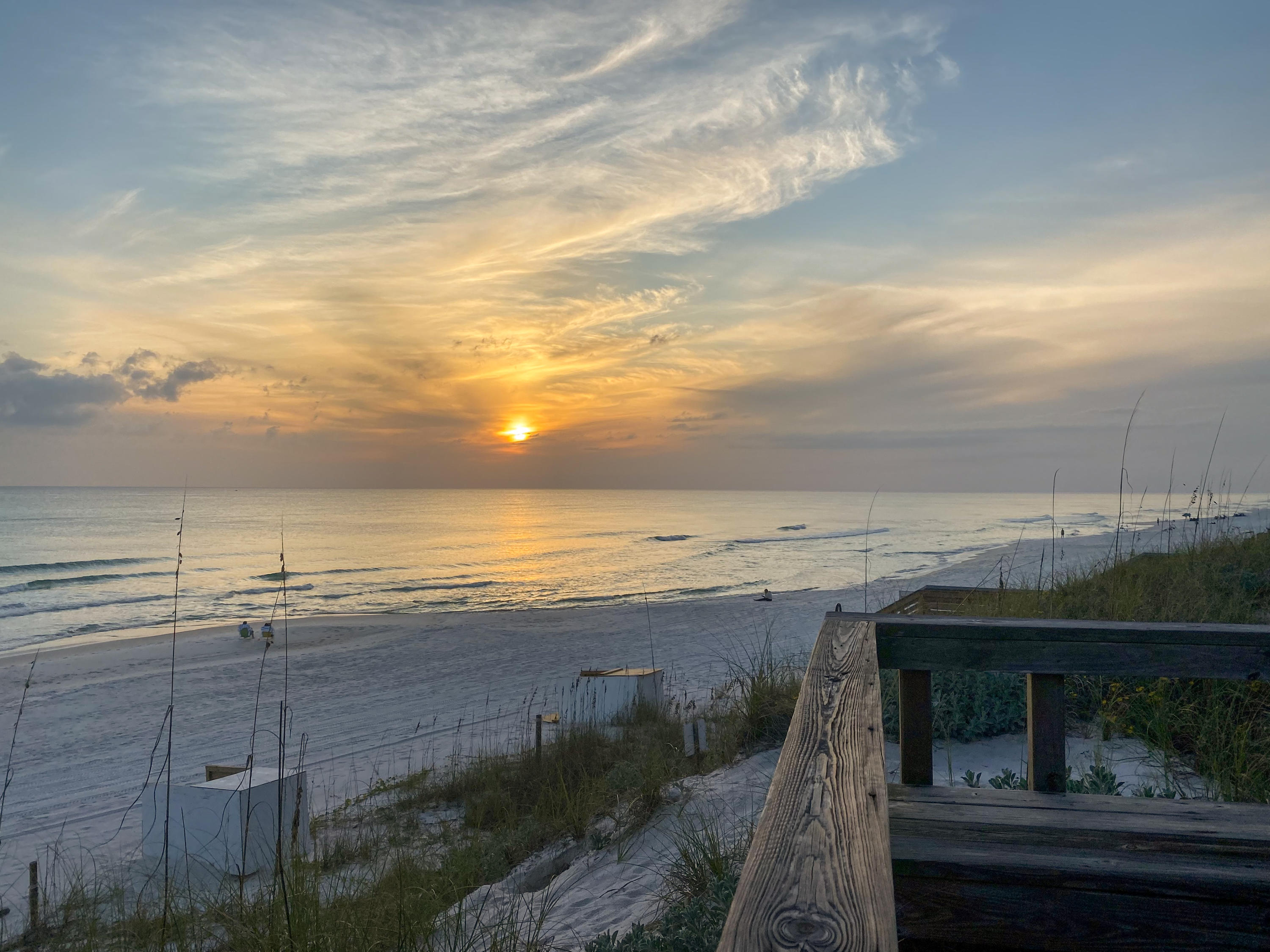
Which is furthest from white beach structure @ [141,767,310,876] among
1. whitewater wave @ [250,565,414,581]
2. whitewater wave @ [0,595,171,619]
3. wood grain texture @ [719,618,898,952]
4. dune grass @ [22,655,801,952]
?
whitewater wave @ [250,565,414,581]

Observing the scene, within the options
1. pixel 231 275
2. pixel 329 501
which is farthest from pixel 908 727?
pixel 329 501

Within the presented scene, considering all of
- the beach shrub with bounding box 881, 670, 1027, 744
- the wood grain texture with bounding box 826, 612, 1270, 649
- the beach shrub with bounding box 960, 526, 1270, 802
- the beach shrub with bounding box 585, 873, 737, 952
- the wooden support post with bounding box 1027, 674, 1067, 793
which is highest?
the wood grain texture with bounding box 826, 612, 1270, 649

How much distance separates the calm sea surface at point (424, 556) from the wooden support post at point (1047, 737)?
15.4ft

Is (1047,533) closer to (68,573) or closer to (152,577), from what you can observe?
(152,577)

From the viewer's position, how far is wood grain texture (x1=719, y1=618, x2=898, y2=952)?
773mm

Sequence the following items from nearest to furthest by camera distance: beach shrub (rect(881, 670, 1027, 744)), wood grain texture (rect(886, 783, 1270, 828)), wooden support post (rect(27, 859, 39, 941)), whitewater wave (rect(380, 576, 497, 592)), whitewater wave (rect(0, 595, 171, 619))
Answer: wood grain texture (rect(886, 783, 1270, 828))
beach shrub (rect(881, 670, 1027, 744))
wooden support post (rect(27, 859, 39, 941))
whitewater wave (rect(0, 595, 171, 619))
whitewater wave (rect(380, 576, 497, 592))

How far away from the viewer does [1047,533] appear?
57.5m

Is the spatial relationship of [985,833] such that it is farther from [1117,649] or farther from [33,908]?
[33,908]

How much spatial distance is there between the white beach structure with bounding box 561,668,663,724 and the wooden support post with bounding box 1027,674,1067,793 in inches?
297

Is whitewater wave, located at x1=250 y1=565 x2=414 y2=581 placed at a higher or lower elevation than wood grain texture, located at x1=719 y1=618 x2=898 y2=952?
lower

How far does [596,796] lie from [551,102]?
11.5 meters

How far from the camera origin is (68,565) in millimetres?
37438

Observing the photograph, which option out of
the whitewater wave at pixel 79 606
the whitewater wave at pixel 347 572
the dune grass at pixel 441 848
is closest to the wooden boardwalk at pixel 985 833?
the dune grass at pixel 441 848

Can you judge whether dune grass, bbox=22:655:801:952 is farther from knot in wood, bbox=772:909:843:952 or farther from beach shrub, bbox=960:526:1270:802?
knot in wood, bbox=772:909:843:952
